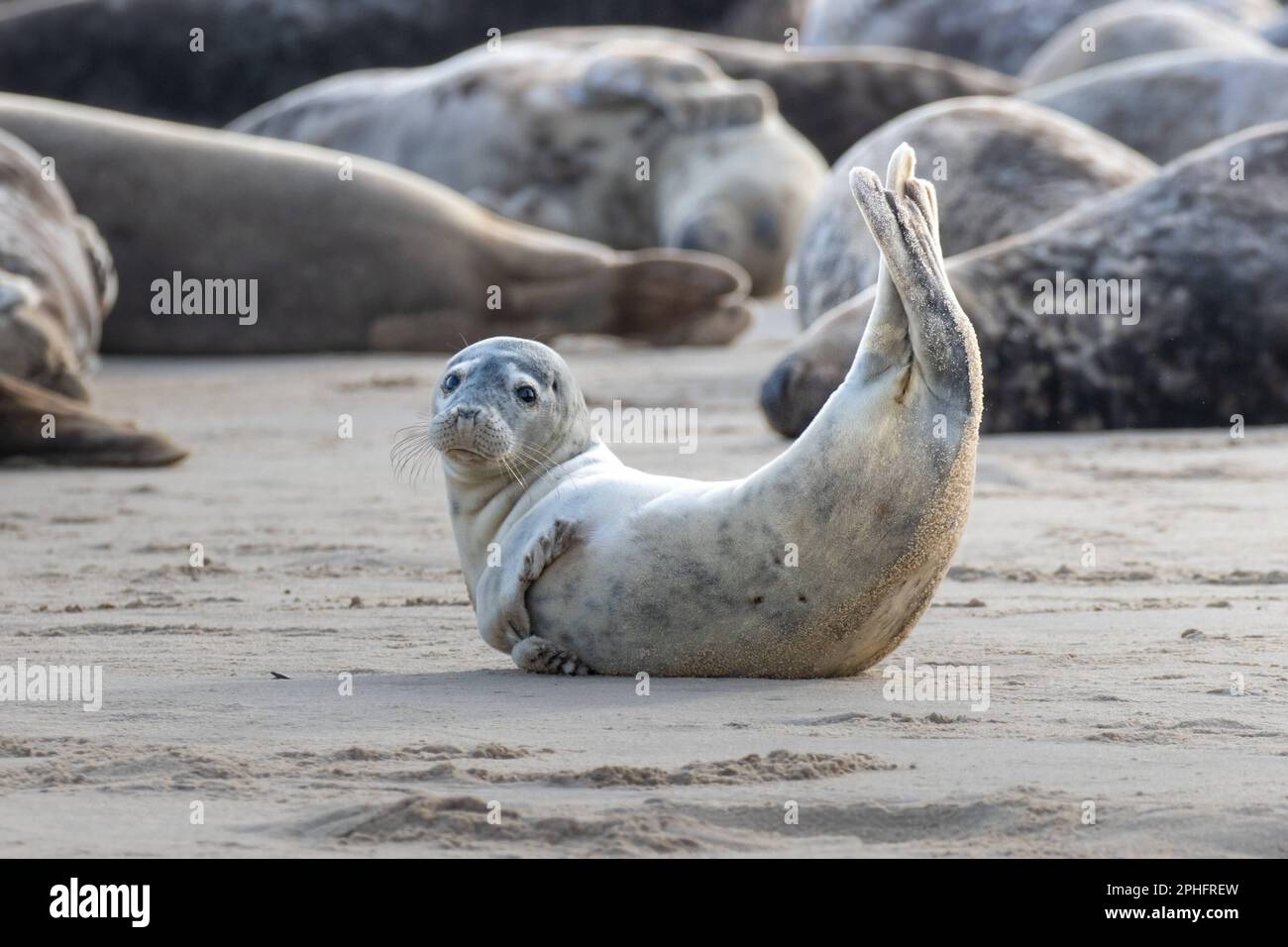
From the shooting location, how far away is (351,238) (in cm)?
967

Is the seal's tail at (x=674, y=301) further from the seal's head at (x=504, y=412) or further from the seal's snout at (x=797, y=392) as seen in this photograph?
the seal's head at (x=504, y=412)

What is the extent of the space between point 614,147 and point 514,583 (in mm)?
8918

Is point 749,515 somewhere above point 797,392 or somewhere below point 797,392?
below

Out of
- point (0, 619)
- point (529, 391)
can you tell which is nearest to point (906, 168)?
point (529, 391)

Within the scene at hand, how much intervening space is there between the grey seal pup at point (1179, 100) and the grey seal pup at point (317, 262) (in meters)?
2.45

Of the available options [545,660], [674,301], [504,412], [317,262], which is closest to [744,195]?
[674,301]

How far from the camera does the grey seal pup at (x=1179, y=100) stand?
10852 millimetres

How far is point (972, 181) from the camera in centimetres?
825

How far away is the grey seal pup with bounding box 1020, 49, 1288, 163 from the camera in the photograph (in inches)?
427

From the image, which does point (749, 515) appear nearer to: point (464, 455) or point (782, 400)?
point (464, 455)

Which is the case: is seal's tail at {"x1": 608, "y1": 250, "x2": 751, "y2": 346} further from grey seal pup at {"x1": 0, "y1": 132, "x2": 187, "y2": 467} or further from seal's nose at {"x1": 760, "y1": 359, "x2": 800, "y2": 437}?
seal's nose at {"x1": 760, "y1": 359, "x2": 800, "y2": 437}

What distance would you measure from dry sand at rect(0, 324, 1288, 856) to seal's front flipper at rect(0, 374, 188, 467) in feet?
0.39
